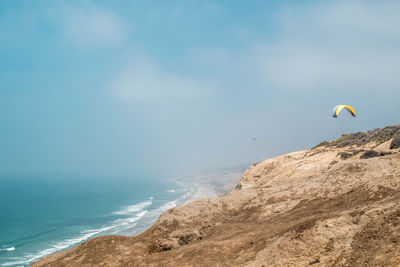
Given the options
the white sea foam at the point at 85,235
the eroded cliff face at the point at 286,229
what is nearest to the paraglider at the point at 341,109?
the eroded cliff face at the point at 286,229

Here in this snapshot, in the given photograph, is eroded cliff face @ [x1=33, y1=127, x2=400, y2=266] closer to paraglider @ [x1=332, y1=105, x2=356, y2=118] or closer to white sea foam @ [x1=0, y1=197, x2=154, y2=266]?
paraglider @ [x1=332, y1=105, x2=356, y2=118]

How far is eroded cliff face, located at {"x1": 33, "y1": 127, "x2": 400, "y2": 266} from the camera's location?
38.1 ft

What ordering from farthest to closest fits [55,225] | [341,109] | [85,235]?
[55,225]
[85,235]
[341,109]

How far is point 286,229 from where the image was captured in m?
15.6

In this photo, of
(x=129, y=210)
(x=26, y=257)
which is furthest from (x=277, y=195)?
(x=129, y=210)

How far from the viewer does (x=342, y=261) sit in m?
10.5

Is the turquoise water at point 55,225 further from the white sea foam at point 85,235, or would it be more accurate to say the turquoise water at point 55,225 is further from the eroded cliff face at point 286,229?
the eroded cliff face at point 286,229

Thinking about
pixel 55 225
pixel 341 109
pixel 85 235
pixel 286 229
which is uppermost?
pixel 341 109

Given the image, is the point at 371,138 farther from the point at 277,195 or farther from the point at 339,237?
the point at 339,237

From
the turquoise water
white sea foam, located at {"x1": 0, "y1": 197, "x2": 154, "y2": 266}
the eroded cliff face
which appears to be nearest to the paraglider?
the eroded cliff face

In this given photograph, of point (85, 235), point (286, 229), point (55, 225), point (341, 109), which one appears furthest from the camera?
point (55, 225)

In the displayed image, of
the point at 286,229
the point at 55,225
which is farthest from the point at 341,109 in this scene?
the point at 55,225

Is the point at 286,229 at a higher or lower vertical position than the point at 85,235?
lower

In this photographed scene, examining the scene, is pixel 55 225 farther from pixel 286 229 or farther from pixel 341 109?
pixel 286 229
